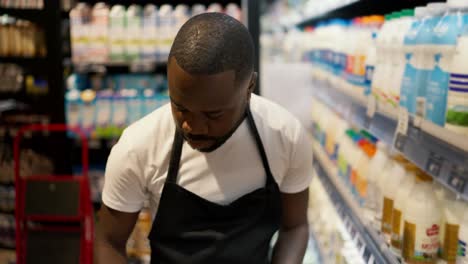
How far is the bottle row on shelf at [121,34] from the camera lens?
394 centimetres

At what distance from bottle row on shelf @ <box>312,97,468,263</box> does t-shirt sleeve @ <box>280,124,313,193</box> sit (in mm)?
339

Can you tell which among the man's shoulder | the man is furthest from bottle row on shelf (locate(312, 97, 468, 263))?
the man's shoulder

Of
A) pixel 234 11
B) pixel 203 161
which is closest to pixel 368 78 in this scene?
pixel 203 161

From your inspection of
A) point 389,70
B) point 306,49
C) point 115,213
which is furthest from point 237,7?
point 115,213

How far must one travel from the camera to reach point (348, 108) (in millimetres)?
2521

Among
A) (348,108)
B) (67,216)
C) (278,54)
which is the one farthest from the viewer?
(278,54)

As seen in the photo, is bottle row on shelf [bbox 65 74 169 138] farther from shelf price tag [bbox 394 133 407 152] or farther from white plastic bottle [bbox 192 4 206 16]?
shelf price tag [bbox 394 133 407 152]

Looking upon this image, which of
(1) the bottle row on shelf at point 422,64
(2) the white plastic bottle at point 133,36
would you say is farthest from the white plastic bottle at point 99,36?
(1) the bottle row on shelf at point 422,64

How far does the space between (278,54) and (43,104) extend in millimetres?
3496

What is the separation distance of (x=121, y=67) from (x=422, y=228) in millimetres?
3317

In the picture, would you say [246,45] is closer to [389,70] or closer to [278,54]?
[389,70]

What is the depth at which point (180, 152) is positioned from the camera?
1341mm

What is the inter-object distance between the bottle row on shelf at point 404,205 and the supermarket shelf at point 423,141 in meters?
0.12

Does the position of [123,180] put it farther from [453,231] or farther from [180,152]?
[453,231]
